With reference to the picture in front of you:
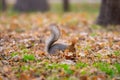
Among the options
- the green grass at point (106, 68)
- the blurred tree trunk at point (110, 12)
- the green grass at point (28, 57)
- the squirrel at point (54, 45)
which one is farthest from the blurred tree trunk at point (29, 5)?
the green grass at point (106, 68)

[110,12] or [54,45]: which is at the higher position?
[54,45]

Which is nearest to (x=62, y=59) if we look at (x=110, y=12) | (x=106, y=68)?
(x=106, y=68)

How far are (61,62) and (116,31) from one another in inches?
190

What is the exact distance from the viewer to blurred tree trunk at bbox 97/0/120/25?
44.5ft

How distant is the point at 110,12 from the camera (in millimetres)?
13727

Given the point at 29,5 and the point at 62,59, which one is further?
the point at 29,5

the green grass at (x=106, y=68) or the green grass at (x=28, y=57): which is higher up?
the green grass at (x=28, y=57)

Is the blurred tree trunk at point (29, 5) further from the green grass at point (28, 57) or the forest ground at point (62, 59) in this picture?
the green grass at point (28, 57)

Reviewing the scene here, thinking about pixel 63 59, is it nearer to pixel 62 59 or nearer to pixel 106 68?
pixel 62 59

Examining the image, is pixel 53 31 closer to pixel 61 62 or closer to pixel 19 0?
pixel 61 62

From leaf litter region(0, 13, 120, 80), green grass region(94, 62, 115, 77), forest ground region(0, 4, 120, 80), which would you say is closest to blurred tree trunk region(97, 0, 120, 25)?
forest ground region(0, 4, 120, 80)

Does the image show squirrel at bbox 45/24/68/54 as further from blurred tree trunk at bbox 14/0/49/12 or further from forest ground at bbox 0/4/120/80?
blurred tree trunk at bbox 14/0/49/12

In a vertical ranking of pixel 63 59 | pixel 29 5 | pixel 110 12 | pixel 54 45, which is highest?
pixel 54 45

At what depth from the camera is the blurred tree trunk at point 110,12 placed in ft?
44.5
